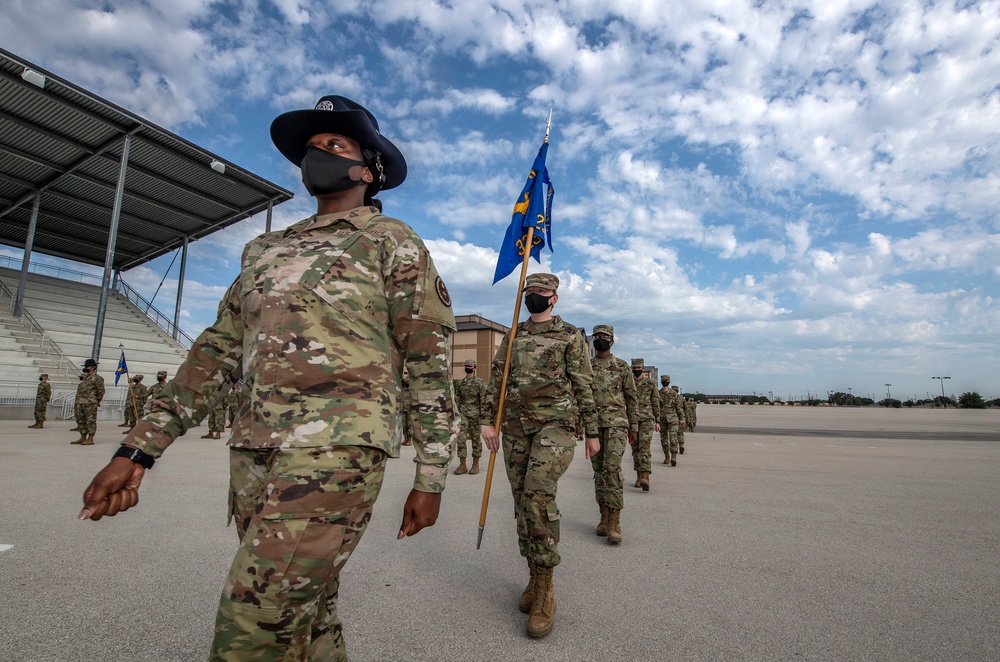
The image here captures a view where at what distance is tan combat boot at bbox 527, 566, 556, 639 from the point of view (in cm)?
287

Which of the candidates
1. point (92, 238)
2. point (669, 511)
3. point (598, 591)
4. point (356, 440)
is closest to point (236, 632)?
point (356, 440)

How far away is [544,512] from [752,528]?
3027 millimetres

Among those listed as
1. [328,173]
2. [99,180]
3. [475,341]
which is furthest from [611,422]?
[475,341]

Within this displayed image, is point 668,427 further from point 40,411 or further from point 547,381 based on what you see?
point 40,411

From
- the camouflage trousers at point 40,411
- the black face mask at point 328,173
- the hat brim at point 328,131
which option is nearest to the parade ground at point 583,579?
the black face mask at point 328,173

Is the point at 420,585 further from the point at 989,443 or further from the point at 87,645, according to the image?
the point at 989,443

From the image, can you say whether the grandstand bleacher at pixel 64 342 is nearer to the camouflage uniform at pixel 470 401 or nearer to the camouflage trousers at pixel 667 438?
the camouflage uniform at pixel 470 401

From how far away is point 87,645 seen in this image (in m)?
2.58

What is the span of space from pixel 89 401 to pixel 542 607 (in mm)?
13632

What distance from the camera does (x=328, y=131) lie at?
82.0 inches

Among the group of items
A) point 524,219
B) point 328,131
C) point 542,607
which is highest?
point 524,219

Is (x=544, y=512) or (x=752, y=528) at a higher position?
(x=544, y=512)

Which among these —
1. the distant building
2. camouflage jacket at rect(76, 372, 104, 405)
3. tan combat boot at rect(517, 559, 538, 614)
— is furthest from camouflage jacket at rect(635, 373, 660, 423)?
the distant building

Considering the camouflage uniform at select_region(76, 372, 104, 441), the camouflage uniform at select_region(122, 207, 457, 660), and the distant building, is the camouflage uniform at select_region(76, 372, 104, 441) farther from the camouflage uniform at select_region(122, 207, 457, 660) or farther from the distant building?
the distant building
